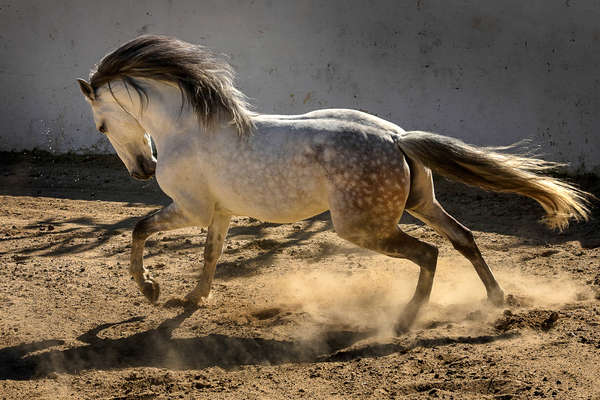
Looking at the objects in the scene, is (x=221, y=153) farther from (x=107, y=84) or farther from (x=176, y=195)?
(x=107, y=84)

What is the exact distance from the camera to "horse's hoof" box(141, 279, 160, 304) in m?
4.36

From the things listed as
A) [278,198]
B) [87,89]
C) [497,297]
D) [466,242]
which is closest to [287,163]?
[278,198]

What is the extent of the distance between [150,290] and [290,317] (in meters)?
0.93

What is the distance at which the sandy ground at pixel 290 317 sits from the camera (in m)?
3.34

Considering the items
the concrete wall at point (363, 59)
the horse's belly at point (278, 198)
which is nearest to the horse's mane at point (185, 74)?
the horse's belly at point (278, 198)

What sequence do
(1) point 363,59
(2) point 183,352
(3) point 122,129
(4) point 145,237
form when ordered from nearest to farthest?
(2) point 183,352 < (4) point 145,237 < (3) point 122,129 < (1) point 363,59

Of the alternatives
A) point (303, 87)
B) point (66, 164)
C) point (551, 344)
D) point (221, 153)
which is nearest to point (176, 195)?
point (221, 153)

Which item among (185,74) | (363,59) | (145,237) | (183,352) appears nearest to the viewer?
(183,352)

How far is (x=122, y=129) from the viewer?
4.55 metres

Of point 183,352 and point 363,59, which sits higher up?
point 363,59

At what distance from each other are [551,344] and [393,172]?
4.15ft

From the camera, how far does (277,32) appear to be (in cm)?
845

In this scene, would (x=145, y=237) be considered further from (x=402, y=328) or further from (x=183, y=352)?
(x=402, y=328)

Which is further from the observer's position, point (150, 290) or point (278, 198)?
point (150, 290)
